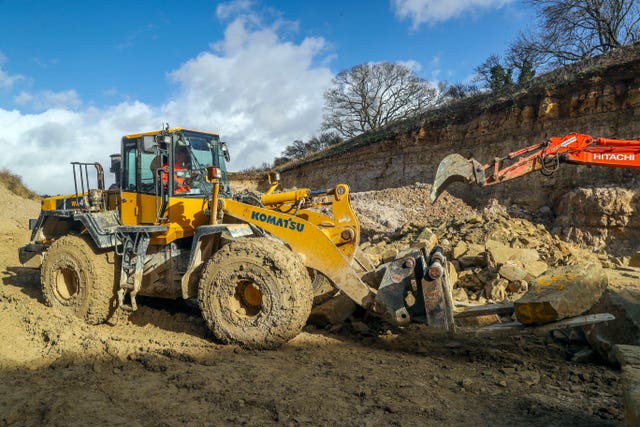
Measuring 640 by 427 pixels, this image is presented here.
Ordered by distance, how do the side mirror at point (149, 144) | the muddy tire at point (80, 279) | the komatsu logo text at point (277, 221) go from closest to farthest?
the komatsu logo text at point (277, 221)
the side mirror at point (149, 144)
the muddy tire at point (80, 279)

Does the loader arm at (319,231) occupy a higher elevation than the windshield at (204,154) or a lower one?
lower

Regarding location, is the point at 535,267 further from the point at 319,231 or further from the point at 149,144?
the point at 149,144

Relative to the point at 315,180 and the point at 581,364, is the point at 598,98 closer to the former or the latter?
the point at 581,364

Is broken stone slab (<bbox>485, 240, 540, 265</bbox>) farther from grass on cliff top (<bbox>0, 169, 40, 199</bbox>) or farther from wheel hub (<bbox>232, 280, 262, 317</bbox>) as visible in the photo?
grass on cliff top (<bbox>0, 169, 40, 199</bbox>)

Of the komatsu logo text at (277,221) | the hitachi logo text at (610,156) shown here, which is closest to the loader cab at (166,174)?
the komatsu logo text at (277,221)

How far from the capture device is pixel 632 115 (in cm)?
1205

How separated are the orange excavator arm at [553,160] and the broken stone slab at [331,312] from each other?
7.41 feet

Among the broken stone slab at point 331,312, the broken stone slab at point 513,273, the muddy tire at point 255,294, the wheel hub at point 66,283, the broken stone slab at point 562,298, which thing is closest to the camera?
the broken stone slab at point 562,298

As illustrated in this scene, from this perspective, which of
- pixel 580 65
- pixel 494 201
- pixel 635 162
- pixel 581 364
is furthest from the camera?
pixel 580 65

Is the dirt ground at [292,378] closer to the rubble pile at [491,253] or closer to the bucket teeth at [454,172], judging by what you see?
the rubble pile at [491,253]

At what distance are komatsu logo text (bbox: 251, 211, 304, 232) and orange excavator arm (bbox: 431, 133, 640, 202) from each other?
2502mm

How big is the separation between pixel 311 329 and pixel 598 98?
11591mm

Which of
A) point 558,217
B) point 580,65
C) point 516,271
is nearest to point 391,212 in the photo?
point 558,217

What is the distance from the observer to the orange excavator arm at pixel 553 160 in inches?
265
